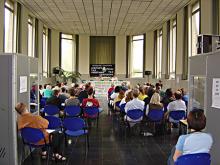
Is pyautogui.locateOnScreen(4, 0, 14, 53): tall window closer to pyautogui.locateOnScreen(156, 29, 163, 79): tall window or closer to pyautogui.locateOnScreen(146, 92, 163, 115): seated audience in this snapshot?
pyautogui.locateOnScreen(146, 92, 163, 115): seated audience

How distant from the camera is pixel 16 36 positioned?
1223 centimetres

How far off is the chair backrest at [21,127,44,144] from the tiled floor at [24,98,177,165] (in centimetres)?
65

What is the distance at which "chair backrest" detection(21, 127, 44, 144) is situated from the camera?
516 cm

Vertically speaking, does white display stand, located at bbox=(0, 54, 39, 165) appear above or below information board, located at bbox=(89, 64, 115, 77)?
below

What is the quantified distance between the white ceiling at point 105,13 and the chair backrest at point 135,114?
522cm

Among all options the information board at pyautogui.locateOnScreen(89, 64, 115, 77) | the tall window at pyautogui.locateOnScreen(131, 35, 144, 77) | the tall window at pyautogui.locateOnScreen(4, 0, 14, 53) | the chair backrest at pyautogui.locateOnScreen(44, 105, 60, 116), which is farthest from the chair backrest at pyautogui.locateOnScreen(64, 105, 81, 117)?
the tall window at pyautogui.locateOnScreen(131, 35, 144, 77)

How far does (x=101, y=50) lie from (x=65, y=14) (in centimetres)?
796

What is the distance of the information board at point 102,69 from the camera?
69.3 feet

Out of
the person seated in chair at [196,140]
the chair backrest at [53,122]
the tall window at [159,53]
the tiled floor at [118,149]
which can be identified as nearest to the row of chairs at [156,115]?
the tiled floor at [118,149]

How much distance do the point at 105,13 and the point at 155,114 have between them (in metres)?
7.10

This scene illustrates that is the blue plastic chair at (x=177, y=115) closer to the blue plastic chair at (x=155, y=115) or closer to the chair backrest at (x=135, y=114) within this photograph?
the blue plastic chair at (x=155, y=115)

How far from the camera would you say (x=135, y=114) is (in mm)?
7812

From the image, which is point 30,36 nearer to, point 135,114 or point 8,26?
point 8,26

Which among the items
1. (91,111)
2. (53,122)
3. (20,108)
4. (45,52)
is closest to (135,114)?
(91,111)
